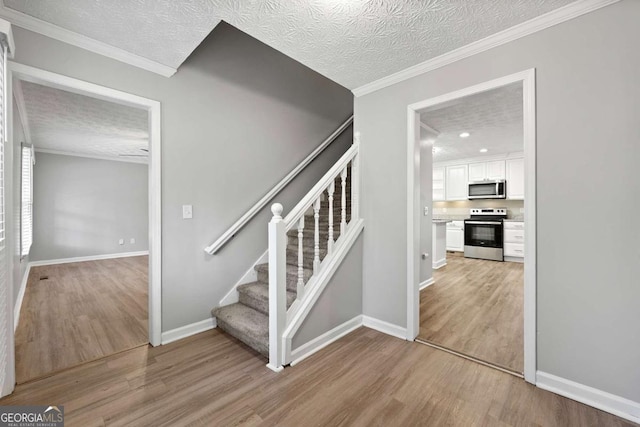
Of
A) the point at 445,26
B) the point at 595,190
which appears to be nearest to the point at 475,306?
the point at 595,190

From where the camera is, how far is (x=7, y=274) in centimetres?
157

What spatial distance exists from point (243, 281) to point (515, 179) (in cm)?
614

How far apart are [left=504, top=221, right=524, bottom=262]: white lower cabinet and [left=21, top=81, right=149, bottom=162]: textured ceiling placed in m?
7.02

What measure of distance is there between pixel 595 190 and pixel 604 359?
0.99 m

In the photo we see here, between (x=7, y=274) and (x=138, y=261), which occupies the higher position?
(x=7, y=274)

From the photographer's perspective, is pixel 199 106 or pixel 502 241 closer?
pixel 199 106

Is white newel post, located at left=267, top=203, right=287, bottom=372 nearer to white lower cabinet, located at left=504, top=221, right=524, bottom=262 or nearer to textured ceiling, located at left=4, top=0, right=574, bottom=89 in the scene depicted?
textured ceiling, located at left=4, top=0, right=574, bottom=89

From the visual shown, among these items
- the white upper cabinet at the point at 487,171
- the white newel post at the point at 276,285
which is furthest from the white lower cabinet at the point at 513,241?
the white newel post at the point at 276,285

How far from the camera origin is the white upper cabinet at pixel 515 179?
5746 mm

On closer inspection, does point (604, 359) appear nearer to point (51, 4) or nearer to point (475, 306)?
point (475, 306)

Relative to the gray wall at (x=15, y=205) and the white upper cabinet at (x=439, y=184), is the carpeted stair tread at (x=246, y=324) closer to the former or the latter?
the gray wall at (x=15, y=205)

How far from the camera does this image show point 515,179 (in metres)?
5.82

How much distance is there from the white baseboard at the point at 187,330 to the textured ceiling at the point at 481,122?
9.33 feet

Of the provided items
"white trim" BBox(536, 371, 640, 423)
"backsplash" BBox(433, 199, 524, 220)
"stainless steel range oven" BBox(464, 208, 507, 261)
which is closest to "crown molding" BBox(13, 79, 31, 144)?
"white trim" BBox(536, 371, 640, 423)
